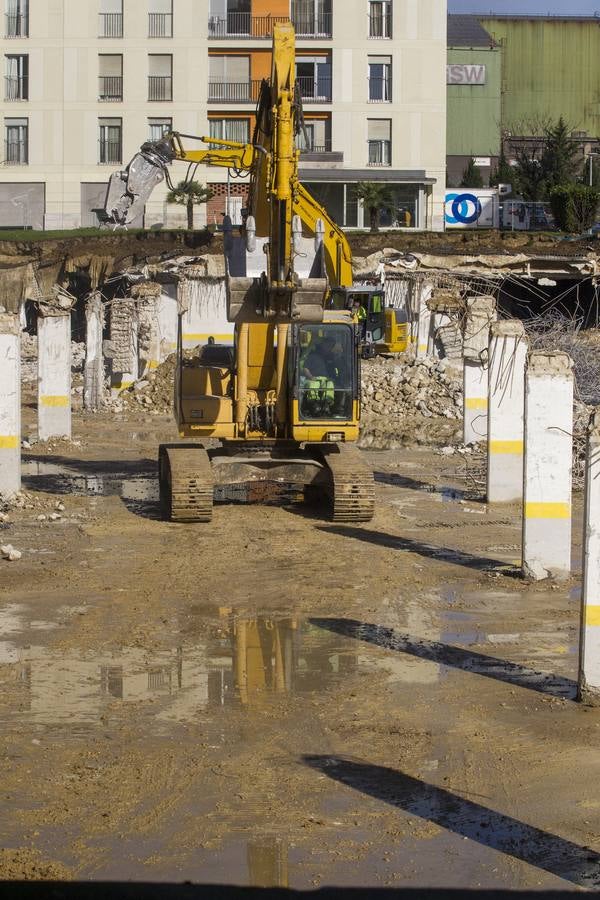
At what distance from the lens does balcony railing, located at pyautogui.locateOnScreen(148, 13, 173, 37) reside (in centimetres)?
5809

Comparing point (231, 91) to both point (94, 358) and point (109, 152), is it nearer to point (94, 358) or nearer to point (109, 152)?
point (109, 152)

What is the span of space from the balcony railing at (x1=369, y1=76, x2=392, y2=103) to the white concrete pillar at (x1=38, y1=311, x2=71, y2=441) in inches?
1411

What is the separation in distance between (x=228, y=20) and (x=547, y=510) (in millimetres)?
48835

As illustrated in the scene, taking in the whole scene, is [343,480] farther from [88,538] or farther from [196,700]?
[196,700]

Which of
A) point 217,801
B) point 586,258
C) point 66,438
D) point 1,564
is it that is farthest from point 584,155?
point 217,801

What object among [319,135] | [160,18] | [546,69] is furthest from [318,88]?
[546,69]

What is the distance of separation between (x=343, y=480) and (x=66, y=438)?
32.5 feet

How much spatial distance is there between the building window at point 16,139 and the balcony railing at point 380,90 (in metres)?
14.0

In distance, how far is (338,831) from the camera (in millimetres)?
7336

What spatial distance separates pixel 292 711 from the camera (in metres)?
9.60

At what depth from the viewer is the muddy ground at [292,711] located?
7098mm

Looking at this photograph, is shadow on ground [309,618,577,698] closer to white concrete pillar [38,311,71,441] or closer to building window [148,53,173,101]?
white concrete pillar [38,311,71,441]

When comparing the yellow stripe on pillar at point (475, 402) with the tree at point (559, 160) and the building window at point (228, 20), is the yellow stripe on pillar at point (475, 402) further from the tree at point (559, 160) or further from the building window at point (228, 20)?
the tree at point (559, 160)

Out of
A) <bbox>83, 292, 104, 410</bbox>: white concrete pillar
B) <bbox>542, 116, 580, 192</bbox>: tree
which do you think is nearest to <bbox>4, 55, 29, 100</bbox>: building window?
<bbox>542, 116, 580, 192</bbox>: tree
